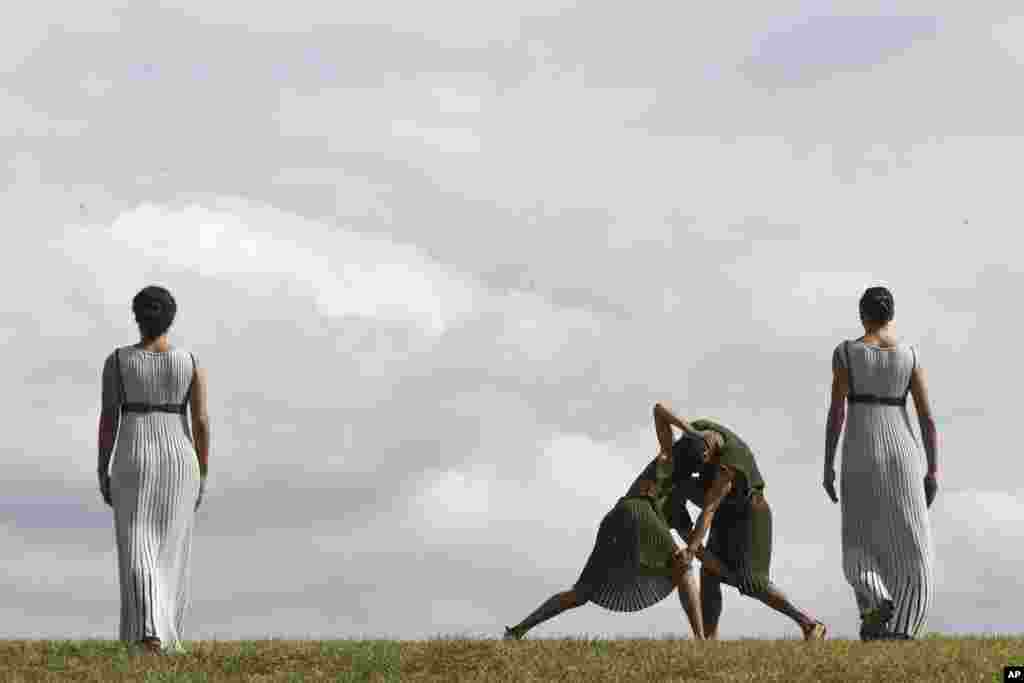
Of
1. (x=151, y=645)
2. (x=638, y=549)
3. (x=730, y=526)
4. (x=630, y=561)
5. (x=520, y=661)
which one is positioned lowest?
(x=520, y=661)

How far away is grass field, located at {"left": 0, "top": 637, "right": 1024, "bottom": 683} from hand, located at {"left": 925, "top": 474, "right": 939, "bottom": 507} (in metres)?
1.76

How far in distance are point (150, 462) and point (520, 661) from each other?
4.08 m

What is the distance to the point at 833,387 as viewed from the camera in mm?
19438

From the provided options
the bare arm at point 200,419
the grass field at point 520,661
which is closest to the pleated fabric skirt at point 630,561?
the grass field at point 520,661

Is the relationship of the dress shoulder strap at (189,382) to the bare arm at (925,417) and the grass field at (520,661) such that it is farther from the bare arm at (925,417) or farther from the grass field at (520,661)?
the bare arm at (925,417)

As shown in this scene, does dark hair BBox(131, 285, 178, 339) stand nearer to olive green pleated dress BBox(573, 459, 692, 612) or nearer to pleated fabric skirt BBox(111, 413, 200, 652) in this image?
pleated fabric skirt BBox(111, 413, 200, 652)

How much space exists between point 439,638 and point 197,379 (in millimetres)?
3383

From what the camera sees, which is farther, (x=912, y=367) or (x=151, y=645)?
(x=912, y=367)

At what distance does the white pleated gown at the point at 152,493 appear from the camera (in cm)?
1825

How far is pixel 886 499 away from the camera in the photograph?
19484 millimetres

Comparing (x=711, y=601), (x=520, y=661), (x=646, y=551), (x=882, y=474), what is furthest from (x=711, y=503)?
(x=520, y=661)

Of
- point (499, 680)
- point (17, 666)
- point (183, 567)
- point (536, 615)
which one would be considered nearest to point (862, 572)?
point (536, 615)

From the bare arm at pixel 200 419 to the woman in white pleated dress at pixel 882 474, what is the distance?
20.4 feet

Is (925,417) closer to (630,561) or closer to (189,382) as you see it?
(630,561)
